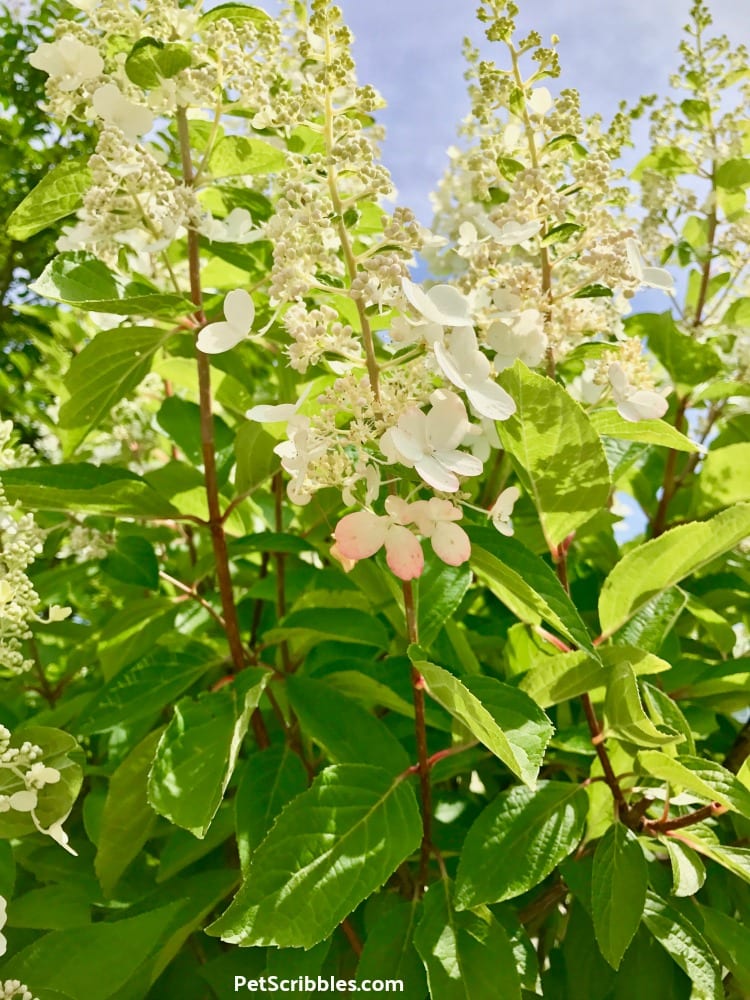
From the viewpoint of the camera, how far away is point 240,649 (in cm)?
114

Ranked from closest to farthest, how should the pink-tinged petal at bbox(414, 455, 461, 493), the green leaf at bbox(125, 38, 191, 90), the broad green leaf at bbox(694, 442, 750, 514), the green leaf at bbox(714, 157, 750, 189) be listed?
the pink-tinged petal at bbox(414, 455, 461, 493) < the green leaf at bbox(125, 38, 191, 90) < the broad green leaf at bbox(694, 442, 750, 514) < the green leaf at bbox(714, 157, 750, 189)

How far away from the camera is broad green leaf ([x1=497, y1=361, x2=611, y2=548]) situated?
0.94 m

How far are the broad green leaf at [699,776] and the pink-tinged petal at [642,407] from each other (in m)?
0.35

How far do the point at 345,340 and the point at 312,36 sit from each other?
11.9 inches

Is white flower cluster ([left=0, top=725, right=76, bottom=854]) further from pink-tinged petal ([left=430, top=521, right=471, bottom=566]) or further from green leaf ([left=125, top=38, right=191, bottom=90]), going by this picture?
green leaf ([left=125, top=38, right=191, bottom=90])

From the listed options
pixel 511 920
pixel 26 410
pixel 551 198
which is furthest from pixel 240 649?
pixel 26 410

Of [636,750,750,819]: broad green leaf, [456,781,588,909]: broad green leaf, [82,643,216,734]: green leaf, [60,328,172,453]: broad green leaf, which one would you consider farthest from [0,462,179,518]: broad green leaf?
[636,750,750,819]: broad green leaf

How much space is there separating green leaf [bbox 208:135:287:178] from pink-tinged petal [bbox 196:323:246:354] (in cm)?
41

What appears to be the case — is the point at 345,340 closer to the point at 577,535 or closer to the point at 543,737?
the point at 543,737

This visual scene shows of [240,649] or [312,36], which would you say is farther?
[240,649]

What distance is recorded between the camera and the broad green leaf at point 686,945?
98 cm

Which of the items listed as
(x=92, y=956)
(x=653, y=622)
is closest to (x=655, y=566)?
(x=653, y=622)

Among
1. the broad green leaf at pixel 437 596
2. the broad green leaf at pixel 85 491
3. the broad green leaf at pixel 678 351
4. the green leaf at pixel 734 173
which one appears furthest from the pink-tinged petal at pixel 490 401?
the green leaf at pixel 734 173

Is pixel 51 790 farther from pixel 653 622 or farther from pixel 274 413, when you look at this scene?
pixel 653 622
